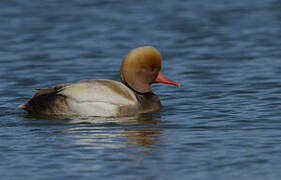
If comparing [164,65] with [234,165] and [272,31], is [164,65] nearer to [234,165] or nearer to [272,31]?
[272,31]

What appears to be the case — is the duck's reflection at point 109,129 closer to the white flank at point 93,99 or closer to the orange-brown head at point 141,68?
the white flank at point 93,99

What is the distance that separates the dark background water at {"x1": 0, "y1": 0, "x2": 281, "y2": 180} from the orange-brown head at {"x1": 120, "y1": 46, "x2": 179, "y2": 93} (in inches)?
22.9

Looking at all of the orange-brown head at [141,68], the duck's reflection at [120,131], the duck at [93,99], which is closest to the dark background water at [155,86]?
the duck's reflection at [120,131]

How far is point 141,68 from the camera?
9906mm

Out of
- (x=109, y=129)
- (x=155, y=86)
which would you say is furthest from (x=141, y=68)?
(x=155, y=86)

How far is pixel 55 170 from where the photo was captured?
6.84 metres

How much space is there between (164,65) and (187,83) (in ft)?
5.64

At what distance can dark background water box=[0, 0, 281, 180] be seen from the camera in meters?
7.07

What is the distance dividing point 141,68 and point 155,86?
2234mm

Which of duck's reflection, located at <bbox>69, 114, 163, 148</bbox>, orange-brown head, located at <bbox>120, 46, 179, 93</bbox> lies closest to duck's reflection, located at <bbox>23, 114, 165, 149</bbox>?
duck's reflection, located at <bbox>69, 114, 163, 148</bbox>

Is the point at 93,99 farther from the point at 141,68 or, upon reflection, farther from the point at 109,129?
the point at 141,68

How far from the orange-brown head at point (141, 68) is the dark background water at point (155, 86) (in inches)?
22.9

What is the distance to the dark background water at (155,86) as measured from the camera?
7.07 m

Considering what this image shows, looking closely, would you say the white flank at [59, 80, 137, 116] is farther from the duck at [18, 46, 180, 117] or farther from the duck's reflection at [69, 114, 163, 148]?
the duck's reflection at [69, 114, 163, 148]
